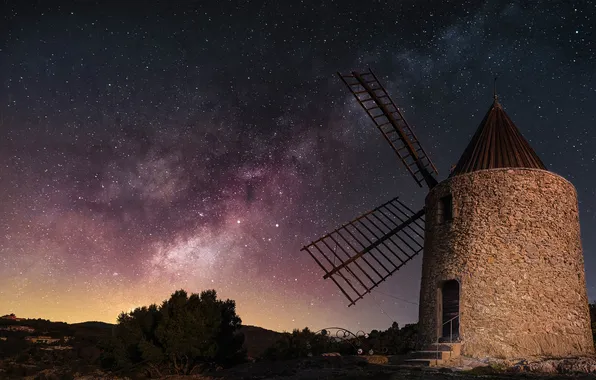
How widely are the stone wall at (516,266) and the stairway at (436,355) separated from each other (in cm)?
32

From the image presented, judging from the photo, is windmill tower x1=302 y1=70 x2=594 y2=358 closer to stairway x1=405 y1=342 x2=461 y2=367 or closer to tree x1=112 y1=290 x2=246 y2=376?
stairway x1=405 y1=342 x2=461 y2=367

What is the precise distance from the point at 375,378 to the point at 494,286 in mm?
4601

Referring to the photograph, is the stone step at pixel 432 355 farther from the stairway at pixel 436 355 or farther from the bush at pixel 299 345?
the bush at pixel 299 345

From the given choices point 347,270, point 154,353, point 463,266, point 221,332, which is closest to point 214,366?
point 221,332

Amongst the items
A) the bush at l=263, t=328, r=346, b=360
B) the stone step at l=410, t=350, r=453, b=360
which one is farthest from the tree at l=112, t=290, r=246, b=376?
the stone step at l=410, t=350, r=453, b=360

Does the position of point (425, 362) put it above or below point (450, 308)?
below

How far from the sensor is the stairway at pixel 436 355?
11898mm

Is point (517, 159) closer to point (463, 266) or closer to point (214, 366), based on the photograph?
point (463, 266)

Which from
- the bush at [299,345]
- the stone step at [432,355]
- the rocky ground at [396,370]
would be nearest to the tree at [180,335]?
the rocky ground at [396,370]

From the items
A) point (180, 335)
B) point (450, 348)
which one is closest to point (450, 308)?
point (450, 348)

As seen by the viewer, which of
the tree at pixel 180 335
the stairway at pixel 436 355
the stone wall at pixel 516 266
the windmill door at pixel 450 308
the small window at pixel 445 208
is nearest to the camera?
the stairway at pixel 436 355

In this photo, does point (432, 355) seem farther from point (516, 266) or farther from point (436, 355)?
point (516, 266)

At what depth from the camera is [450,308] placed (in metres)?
14.6

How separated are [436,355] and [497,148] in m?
6.45
